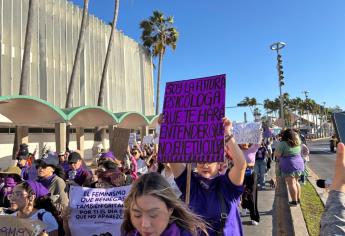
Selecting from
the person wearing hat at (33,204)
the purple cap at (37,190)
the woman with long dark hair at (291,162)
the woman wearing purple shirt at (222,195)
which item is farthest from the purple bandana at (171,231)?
the woman with long dark hair at (291,162)

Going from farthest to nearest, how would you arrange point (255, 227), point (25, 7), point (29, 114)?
point (25, 7), point (29, 114), point (255, 227)

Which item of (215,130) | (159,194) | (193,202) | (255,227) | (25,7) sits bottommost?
(255,227)

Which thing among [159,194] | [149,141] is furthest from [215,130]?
[149,141]

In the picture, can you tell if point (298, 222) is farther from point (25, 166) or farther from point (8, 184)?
point (25, 166)

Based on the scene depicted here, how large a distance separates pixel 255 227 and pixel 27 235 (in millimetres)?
4860

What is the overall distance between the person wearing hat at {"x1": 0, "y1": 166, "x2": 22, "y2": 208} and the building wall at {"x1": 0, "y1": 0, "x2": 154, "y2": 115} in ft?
55.6

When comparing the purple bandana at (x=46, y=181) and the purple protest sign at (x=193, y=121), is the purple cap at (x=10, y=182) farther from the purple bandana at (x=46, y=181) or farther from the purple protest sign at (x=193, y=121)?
the purple protest sign at (x=193, y=121)

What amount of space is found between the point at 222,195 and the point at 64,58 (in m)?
27.3

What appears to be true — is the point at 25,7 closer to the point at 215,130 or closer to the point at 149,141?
the point at 149,141

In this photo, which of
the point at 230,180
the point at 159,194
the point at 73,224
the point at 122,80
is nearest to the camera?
the point at 159,194

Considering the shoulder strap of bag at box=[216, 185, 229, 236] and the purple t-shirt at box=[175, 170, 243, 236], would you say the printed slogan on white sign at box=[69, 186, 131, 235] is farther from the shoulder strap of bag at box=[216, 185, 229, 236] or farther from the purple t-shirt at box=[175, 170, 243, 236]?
the shoulder strap of bag at box=[216, 185, 229, 236]

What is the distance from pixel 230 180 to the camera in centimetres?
334

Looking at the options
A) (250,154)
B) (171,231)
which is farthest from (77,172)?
(171,231)

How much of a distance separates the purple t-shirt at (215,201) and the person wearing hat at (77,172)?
3.62 m
